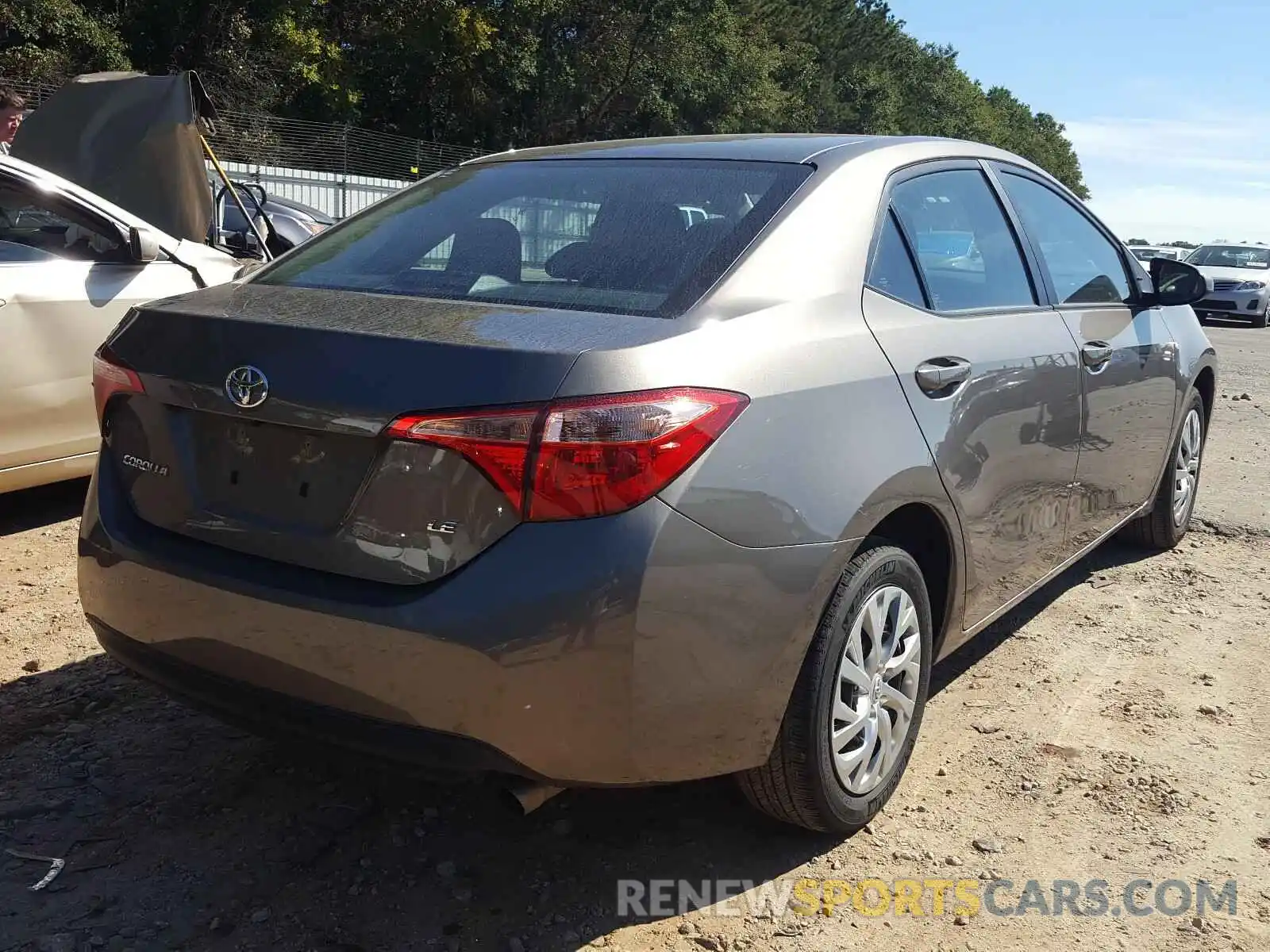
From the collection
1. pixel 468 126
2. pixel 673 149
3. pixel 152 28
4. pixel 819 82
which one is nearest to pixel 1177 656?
pixel 673 149

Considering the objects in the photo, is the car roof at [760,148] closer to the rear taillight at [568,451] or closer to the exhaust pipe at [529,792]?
the rear taillight at [568,451]

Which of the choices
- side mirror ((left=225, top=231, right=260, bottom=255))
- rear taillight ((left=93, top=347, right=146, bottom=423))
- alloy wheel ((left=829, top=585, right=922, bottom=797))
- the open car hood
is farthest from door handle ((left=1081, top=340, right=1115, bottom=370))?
the open car hood

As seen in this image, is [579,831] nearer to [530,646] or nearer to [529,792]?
[529,792]

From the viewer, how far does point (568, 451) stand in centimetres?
208

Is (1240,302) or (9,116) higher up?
(9,116)

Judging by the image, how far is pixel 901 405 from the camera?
2.68 m

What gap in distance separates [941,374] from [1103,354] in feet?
4.08

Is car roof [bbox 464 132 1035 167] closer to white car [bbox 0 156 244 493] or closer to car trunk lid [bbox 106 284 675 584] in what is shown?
car trunk lid [bbox 106 284 675 584]

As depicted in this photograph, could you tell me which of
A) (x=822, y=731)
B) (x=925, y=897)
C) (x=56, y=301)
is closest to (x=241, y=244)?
(x=56, y=301)

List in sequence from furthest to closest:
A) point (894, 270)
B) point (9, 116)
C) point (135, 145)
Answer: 1. point (9, 116)
2. point (135, 145)
3. point (894, 270)

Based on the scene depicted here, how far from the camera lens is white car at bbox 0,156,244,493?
4578 mm

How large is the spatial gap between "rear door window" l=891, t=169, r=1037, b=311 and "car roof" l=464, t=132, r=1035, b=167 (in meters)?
0.10

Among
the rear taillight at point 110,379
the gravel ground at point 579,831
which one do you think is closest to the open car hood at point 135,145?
the gravel ground at point 579,831

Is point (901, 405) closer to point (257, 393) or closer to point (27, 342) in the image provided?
point (257, 393)
